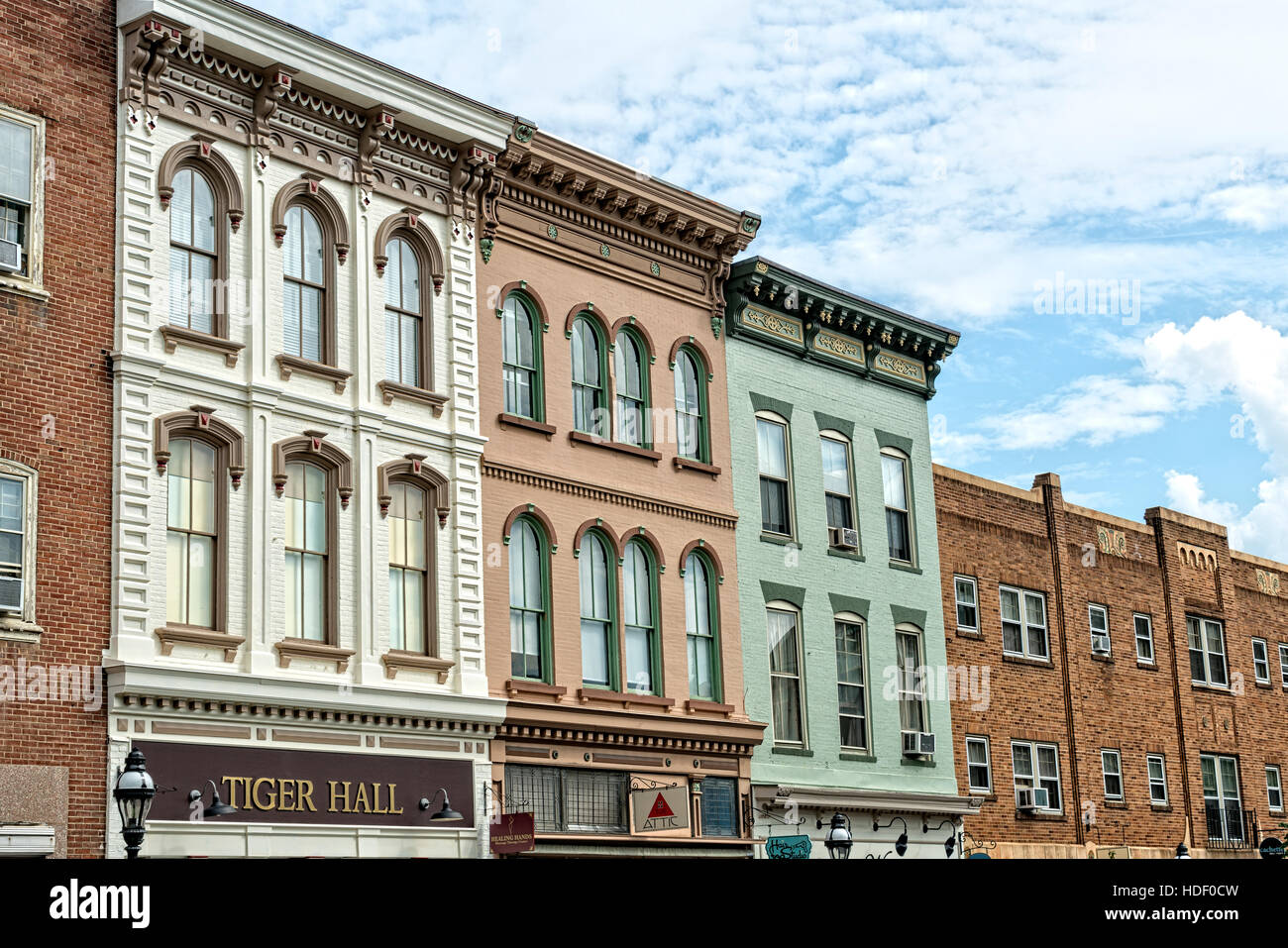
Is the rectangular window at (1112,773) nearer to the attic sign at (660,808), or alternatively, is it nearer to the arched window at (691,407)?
the arched window at (691,407)

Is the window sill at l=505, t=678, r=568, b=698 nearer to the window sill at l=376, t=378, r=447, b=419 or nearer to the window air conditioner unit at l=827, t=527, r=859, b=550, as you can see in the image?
the window sill at l=376, t=378, r=447, b=419

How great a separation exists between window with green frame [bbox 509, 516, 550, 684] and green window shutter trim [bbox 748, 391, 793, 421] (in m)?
6.04

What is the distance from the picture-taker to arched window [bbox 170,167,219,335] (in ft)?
69.5

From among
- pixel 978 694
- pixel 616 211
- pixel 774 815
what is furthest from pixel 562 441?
pixel 978 694

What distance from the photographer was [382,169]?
24.0m

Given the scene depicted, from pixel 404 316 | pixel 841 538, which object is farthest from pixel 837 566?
pixel 404 316

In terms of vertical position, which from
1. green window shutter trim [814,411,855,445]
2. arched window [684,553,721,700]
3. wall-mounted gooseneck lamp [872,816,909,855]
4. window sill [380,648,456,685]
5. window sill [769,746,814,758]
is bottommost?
wall-mounted gooseneck lamp [872,816,909,855]

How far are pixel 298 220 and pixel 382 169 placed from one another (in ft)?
5.73

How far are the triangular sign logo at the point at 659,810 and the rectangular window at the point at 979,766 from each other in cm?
991

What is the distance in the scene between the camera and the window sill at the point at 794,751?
28.1 meters

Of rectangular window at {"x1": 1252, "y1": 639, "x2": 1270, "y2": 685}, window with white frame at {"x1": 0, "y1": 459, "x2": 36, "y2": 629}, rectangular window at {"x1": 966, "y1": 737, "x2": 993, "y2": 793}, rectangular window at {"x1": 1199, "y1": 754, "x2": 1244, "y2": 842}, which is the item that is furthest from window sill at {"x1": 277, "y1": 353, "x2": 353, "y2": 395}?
rectangular window at {"x1": 1252, "y1": 639, "x2": 1270, "y2": 685}

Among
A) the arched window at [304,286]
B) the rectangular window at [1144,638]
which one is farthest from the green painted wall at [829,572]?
the arched window at [304,286]

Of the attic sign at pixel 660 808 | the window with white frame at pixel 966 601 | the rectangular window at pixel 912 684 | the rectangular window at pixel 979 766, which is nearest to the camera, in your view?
the attic sign at pixel 660 808

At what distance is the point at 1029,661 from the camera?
113 feet
